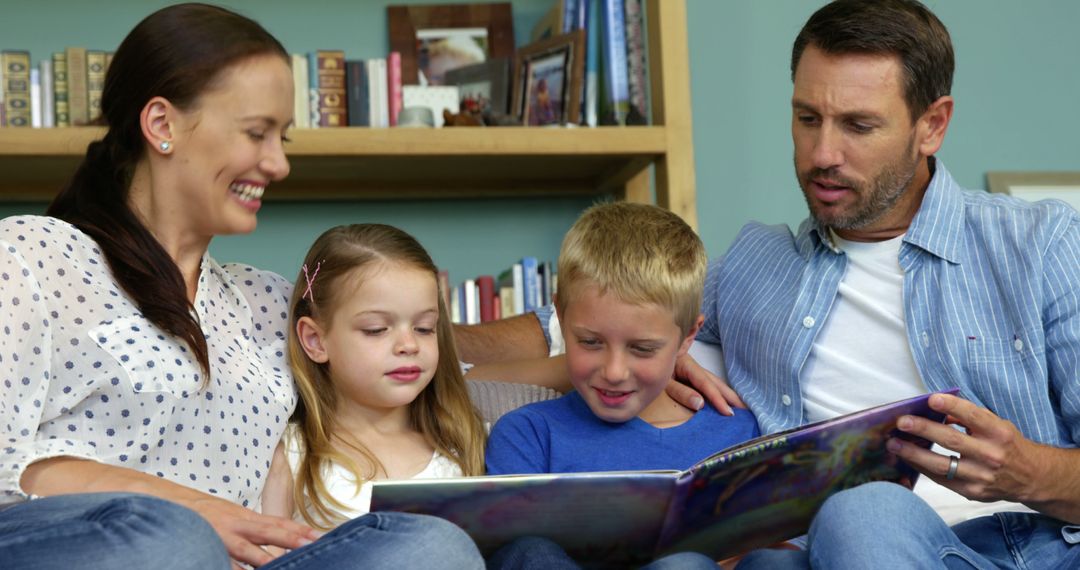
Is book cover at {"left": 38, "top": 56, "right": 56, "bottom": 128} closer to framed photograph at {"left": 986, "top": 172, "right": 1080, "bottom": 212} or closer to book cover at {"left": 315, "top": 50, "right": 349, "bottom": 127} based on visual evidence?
book cover at {"left": 315, "top": 50, "right": 349, "bottom": 127}

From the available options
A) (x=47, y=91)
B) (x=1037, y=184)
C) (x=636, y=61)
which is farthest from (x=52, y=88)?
(x=1037, y=184)

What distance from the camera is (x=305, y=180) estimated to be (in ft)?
8.46

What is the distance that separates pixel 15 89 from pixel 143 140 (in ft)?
3.48

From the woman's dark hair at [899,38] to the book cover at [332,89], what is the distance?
1.09 m

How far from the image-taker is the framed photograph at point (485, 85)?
8.44ft

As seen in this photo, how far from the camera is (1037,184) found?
2.85 meters

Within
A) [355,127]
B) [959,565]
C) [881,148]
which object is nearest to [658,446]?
[959,565]

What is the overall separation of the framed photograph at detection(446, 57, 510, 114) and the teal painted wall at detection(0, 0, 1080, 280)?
18 centimetres

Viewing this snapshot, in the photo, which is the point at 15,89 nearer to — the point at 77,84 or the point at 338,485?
the point at 77,84

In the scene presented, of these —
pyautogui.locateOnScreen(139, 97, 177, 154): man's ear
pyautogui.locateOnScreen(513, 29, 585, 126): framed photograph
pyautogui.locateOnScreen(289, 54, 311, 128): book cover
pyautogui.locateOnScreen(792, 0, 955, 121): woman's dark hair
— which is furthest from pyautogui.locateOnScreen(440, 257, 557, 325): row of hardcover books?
pyautogui.locateOnScreen(139, 97, 177, 154): man's ear

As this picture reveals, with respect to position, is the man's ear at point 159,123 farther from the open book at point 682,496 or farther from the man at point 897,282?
the man at point 897,282

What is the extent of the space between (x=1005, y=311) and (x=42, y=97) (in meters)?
1.90

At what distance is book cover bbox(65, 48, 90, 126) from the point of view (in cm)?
242

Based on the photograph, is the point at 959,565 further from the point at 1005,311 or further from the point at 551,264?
the point at 551,264
